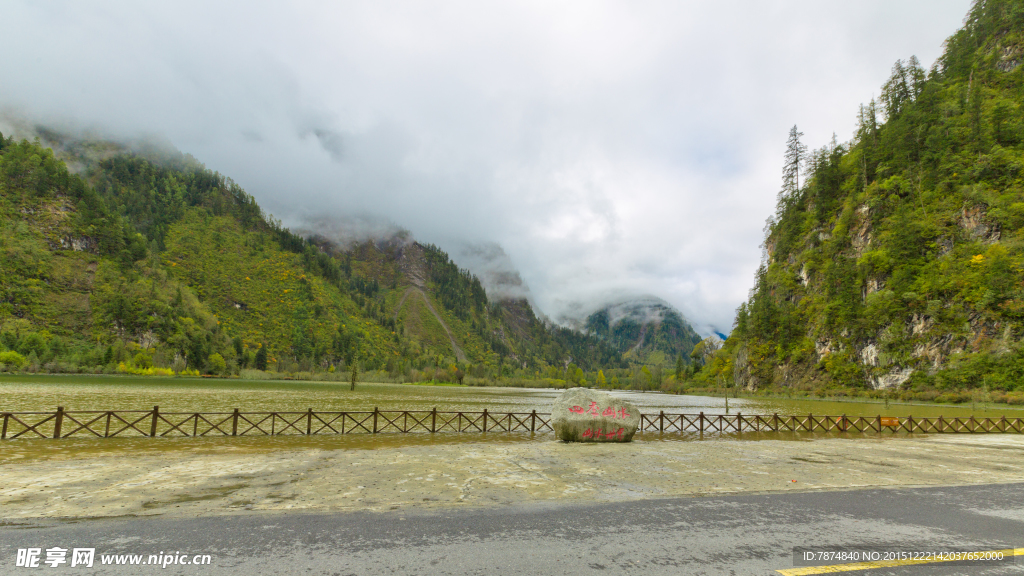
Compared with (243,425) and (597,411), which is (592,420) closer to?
(597,411)

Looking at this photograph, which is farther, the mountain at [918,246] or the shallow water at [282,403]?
the mountain at [918,246]

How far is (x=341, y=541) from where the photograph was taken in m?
7.50

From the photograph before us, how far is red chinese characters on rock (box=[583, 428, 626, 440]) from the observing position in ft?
77.5

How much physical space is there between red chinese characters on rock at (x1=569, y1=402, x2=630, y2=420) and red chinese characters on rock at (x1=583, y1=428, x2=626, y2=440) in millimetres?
771

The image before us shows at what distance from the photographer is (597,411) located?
A: 78.6ft

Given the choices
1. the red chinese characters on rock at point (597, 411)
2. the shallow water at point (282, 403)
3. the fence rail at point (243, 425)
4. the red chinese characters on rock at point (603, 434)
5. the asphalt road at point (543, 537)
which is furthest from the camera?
the shallow water at point (282, 403)

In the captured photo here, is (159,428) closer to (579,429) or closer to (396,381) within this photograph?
(579,429)

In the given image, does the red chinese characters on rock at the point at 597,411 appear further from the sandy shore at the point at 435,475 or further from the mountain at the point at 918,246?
the mountain at the point at 918,246

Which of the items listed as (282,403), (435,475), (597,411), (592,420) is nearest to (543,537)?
(435,475)

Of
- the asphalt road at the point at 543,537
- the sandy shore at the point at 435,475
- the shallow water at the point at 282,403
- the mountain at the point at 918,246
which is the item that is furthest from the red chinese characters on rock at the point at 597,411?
the mountain at the point at 918,246

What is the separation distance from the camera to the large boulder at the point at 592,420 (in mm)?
23656

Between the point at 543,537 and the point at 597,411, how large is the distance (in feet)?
54.9

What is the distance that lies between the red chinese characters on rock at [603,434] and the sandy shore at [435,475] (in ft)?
3.84

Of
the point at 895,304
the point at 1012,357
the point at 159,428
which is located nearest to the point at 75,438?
the point at 159,428
